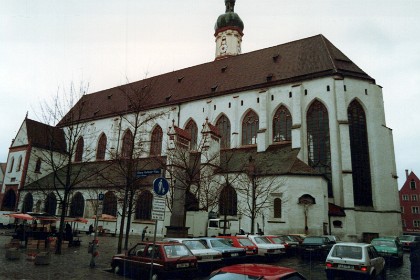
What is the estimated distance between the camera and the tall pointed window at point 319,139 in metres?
30.2

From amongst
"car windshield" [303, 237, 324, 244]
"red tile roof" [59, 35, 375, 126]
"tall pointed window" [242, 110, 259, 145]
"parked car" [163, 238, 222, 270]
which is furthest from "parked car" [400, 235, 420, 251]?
"parked car" [163, 238, 222, 270]

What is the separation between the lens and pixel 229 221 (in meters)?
27.5

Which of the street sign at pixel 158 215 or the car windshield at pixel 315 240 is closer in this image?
the street sign at pixel 158 215

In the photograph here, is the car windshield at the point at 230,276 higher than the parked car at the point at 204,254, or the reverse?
the car windshield at the point at 230,276

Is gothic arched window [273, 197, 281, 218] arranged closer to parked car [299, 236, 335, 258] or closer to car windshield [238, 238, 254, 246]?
parked car [299, 236, 335, 258]

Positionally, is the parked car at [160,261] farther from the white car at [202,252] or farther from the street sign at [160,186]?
the street sign at [160,186]

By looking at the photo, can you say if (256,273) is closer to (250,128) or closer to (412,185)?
(250,128)

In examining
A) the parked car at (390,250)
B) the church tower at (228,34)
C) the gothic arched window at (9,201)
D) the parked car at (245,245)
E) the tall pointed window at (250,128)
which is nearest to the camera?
the parked car at (245,245)

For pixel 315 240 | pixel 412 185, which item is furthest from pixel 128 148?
pixel 412 185

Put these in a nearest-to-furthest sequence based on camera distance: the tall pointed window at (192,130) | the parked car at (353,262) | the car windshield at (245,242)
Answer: the parked car at (353,262) < the car windshield at (245,242) < the tall pointed window at (192,130)

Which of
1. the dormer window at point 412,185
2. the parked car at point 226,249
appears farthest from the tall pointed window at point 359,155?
the dormer window at point 412,185

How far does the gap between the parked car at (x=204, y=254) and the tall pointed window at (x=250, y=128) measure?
2269 cm

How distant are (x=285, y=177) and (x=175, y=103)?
19.6m

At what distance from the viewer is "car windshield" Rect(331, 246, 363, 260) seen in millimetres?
10734
